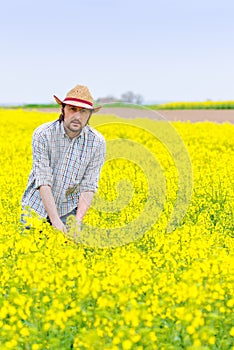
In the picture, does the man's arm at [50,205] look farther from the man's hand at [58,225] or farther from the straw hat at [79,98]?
the straw hat at [79,98]

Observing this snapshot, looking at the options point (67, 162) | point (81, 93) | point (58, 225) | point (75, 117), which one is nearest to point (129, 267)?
point (58, 225)

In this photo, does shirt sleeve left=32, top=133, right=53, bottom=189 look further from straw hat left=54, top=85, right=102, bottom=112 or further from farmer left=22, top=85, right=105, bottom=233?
straw hat left=54, top=85, right=102, bottom=112

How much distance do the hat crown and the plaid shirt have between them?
1.22 ft

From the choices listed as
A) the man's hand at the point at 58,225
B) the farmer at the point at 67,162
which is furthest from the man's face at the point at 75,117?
the man's hand at the point at 58,225

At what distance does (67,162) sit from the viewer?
673cm

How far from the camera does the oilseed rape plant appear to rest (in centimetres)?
421

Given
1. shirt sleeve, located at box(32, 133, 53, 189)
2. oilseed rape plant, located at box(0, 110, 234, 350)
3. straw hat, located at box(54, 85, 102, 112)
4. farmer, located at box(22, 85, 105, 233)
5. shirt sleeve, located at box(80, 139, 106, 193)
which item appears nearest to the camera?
oilseed rape plant, located at box(0, 110, 234, 350)

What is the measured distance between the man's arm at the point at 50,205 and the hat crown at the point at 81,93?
2.72ft

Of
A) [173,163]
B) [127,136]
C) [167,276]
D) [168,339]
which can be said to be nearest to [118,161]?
[173,163]

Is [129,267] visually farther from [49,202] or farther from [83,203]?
[83,203]

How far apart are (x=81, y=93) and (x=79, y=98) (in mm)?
62

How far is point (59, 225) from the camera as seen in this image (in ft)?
20.6

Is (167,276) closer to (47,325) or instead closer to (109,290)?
(109,290)

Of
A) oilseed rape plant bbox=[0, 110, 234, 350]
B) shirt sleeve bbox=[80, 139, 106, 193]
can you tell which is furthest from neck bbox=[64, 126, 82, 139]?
oilseed rape plant bbox=[0, 110, 234, 350]
